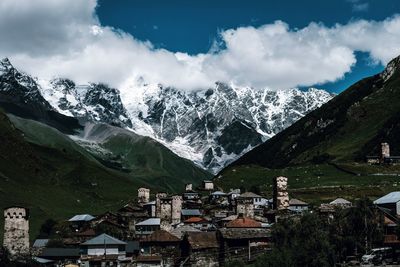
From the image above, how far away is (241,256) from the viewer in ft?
216

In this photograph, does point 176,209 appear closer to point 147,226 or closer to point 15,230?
point 147,226

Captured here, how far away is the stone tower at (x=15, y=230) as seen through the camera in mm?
63062

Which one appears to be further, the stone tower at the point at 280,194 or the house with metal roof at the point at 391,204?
the stone tower at the point at 280,194

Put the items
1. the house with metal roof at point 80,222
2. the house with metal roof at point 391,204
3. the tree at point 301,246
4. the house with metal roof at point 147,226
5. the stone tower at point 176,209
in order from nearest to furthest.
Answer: the tree at point 301,246 < the house with metal roof at point 391,204 < the house with metal roof at point 147,226 < the stone tower at point 176,209 < the house with metal roof at point 80,222

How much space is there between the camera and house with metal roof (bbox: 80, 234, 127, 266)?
276 feet

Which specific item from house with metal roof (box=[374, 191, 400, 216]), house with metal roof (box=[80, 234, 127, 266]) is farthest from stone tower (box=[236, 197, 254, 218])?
house with metal roof (box=[80, 234, 127, 266])

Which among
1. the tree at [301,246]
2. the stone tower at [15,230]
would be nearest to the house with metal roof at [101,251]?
the stone tower at [15,230]

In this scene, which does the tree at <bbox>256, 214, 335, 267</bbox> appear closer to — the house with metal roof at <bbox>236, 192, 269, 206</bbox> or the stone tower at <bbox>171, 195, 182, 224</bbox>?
the stone tower at <bbox>171, 195, 182, 224</bbox>

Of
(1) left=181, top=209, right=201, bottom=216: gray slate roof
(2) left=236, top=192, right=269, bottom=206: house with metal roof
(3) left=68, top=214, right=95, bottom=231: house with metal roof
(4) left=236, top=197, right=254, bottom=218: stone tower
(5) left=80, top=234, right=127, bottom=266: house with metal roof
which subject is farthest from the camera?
(2) left=236, top=192, right=269, bottom=206: house with metal roof

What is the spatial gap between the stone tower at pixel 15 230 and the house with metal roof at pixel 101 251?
20713 mm

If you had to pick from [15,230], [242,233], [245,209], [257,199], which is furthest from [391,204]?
[15,230]

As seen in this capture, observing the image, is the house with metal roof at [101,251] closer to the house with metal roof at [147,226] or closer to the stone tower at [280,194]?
the house with metal roof at [147,226]

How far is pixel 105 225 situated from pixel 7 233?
5713 centimetres

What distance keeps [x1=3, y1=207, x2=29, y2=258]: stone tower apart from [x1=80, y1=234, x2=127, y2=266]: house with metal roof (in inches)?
815
